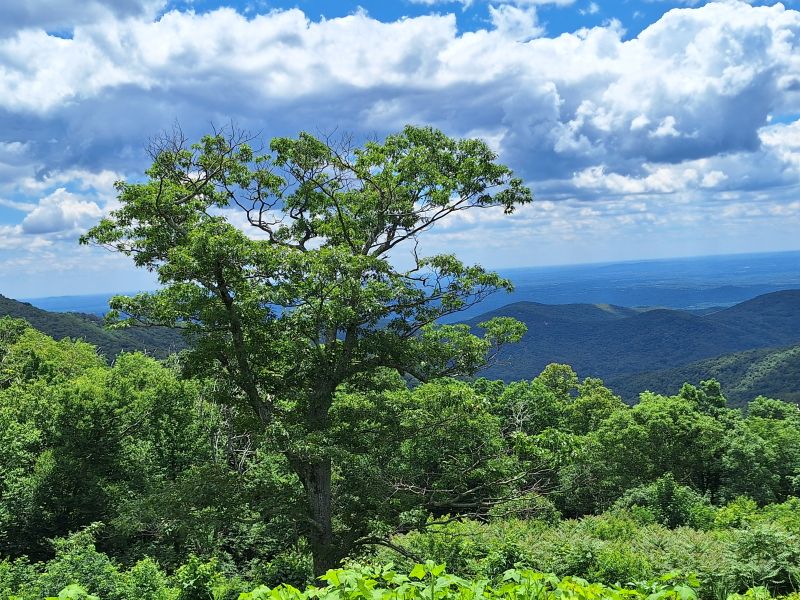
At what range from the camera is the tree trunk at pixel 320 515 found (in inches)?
541

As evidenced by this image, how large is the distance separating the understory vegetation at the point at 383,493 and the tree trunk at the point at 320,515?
1.89 ft

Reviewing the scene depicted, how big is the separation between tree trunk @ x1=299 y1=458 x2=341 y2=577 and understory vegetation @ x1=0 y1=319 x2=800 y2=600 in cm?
58

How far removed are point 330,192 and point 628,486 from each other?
92.1ft

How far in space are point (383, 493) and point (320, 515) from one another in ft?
5.63

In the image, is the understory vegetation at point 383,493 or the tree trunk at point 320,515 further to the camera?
the tree trunk at point 320,515

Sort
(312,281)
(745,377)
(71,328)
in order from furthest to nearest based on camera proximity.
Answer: (745,377) < (71,328) < (312,281)

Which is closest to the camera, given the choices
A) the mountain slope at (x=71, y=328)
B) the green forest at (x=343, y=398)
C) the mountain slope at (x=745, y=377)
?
the green forest at (x=343, y=398)

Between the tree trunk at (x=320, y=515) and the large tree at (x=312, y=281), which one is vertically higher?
the large tree at (x=312, y=281)

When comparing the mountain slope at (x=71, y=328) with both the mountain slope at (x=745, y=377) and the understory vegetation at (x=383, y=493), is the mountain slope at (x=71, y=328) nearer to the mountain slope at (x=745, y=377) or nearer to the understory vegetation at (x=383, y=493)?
the understory vegetation at (x=383, y=493)

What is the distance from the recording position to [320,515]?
14164 mm

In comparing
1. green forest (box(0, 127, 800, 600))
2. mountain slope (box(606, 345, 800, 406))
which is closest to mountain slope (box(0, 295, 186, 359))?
green forest (box(0, 127, 800, 600))

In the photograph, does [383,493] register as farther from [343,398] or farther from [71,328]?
[71,328]

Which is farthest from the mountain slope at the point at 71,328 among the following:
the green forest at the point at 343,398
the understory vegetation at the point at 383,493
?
the green forest at the point at 343,398

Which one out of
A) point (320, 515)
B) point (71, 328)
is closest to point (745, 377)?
point (71, 328)
